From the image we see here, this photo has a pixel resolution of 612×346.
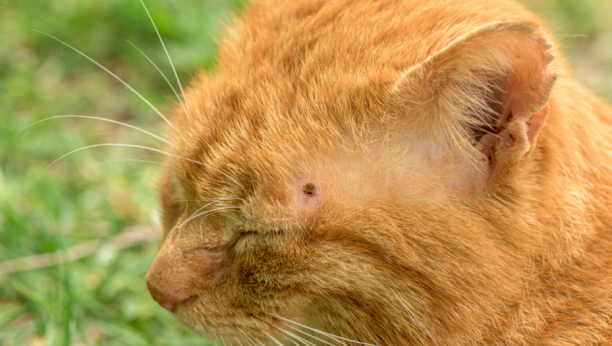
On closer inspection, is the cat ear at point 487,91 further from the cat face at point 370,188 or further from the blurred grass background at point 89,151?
the blurred grass background at point 89,151

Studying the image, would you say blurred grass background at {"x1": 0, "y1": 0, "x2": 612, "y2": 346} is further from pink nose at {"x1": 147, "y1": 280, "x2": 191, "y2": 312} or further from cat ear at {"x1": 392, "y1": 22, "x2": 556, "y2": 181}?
cat ear at {"x1": 392, "y1": 22, "x2": 556, "y2": 181}

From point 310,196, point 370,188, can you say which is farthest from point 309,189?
point 370,188

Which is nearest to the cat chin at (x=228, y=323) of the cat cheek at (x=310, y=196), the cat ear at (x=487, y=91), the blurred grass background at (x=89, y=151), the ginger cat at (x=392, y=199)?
the ginger cat at (x=392, y=199)

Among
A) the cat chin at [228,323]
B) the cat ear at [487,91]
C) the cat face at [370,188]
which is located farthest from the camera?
the cat chin at [228,323]

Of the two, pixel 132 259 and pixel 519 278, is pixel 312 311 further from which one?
pixel 132 259

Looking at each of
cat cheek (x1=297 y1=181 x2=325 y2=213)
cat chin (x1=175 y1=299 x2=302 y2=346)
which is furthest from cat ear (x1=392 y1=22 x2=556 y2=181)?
cat chin (x1=175 y1=299 x2=302 y2=346)
